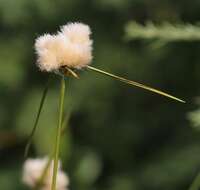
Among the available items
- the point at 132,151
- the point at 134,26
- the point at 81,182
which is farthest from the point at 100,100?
the point at 134,26

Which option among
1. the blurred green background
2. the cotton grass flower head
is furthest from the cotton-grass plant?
the blurred green background

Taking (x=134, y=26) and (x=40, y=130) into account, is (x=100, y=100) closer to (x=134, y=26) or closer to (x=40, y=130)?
(x=40, y=130)

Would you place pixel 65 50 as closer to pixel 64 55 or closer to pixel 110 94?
pixel 64 55

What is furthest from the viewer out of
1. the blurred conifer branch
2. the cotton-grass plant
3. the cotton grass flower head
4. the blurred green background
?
the blurred green background

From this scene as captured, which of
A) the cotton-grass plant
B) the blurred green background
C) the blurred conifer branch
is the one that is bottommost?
the cotton-grass plant

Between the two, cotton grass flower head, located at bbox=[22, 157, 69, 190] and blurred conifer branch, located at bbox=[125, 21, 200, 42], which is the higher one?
blurred conifer branch, located at bbox=[125, 21, 200, 42]

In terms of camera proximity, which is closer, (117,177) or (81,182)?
(81,182)

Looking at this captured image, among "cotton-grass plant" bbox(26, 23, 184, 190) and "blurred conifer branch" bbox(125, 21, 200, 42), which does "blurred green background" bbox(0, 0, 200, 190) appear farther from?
"cotton-grass plant" bbox(26, 23, 184, 190)

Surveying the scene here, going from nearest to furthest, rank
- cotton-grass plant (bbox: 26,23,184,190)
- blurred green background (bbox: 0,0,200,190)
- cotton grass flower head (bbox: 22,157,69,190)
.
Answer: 1. cotton-grass plant (bbox: 26,23,184,190)
2. cotton grass flower head (bbox: 22,157,69,190)
3. blurred green background (bbox: 0,0,200,190)
